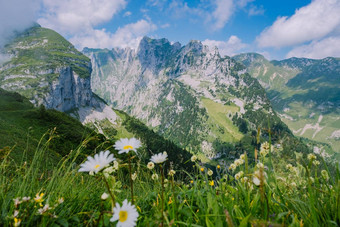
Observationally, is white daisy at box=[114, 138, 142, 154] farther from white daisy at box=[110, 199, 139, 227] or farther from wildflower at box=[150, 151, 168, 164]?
white daisy at box=[110, 199, 139, 227]

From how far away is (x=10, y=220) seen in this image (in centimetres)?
201

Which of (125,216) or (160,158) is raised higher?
(160,158)

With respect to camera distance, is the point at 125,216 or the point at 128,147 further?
the point at 128,147

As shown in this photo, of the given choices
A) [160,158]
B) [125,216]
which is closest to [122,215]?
[125,216]

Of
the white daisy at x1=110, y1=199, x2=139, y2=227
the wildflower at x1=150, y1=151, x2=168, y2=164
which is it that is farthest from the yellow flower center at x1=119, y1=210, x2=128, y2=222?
the wildflower at x1=150, y1=151, x2=168, y2=164

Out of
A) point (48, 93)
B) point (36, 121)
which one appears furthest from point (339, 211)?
point (48, 93)

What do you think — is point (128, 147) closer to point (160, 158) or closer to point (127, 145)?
point (127, 145)

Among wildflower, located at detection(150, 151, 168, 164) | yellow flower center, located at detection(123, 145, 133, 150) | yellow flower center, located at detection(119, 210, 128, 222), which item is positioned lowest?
yellow flower center, located at detection(119, 210, 128, 222)

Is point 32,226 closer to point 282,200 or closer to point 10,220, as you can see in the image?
point 10,220

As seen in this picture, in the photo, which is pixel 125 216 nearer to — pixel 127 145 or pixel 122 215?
pixel 122 215

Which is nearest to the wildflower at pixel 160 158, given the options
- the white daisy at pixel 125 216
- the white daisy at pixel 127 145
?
the white daisy at pixel 127 145

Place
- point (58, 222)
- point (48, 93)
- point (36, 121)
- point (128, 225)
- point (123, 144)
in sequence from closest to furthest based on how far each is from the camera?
1. point (128, 225)
2. point (123, 144)
3. point (58, 222)
4. point (36, 121)
5. point (48, 93)

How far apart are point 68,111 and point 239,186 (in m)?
217

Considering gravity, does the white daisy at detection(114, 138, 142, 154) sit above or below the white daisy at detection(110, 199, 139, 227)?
above
